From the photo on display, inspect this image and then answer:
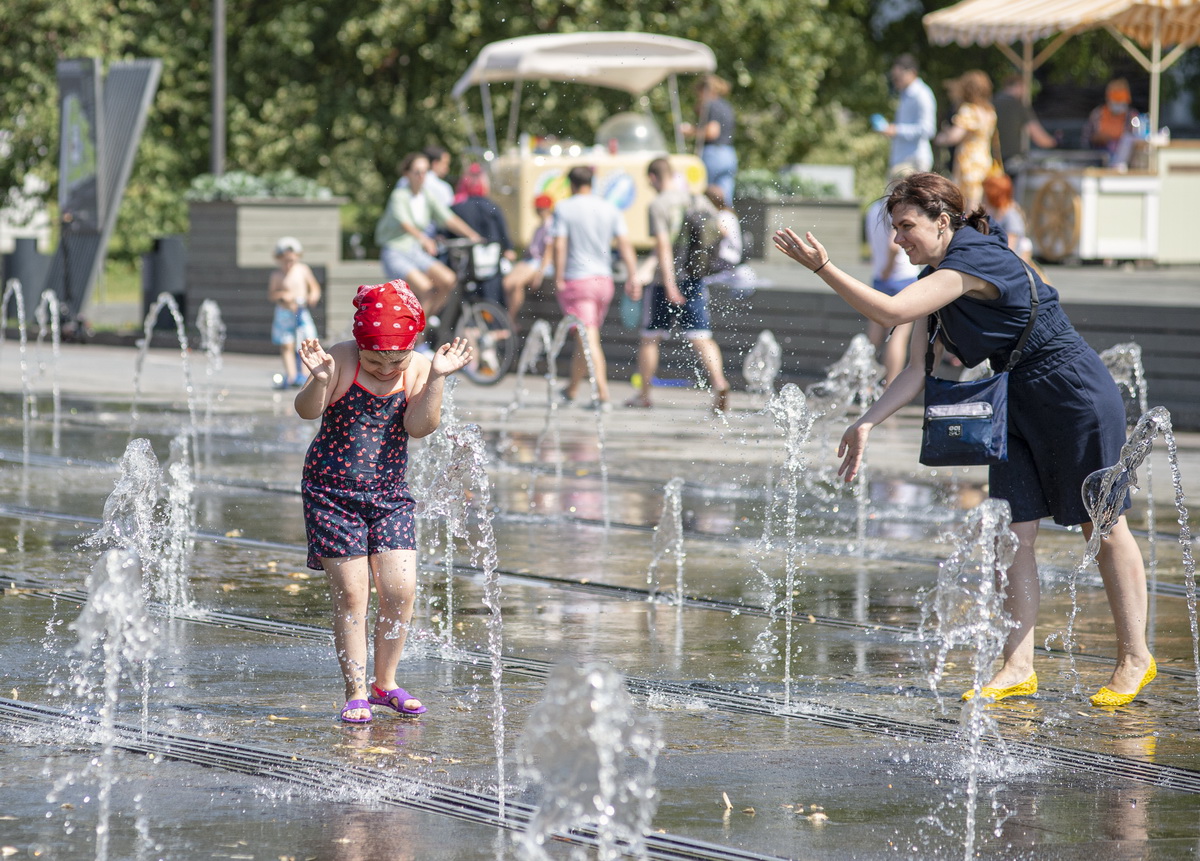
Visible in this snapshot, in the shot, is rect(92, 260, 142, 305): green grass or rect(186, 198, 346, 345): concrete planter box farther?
rect(92, 260, 142, 305): green grass

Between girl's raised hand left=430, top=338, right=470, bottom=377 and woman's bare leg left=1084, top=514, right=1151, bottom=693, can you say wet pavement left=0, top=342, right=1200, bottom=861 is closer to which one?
woman's bare leg left=1084, top=514, right=1151, bottom=693

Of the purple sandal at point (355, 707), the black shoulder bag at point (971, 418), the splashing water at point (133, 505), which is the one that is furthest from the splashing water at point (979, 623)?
the splashing water at point (133, 505)

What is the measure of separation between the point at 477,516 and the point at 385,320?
405 centimetres

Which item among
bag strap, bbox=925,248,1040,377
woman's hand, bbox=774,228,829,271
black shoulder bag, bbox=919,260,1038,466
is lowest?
black shoulder bag, bbox=919,260,1038,466

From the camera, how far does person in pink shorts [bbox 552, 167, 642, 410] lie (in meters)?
13.2

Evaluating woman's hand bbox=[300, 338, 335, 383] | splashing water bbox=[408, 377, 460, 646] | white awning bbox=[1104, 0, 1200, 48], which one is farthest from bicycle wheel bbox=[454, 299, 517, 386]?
woman's hand bbox=[300, 338, 335, 383]

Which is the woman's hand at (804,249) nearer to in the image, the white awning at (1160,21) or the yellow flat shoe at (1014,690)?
the yellow flat shoe at (1014,690)

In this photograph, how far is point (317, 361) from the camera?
504cm

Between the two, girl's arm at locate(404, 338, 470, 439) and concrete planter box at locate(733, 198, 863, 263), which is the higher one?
concrete planter box at locate(733, 198, 863, 263)

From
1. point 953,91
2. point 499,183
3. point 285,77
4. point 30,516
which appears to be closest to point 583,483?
point 30,516

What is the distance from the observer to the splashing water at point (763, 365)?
48.2 feet

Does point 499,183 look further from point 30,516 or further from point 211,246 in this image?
point 30,516

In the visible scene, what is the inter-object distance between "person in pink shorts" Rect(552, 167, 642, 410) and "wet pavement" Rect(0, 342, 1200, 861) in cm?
306

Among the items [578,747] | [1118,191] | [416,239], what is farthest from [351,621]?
[1118,191]
